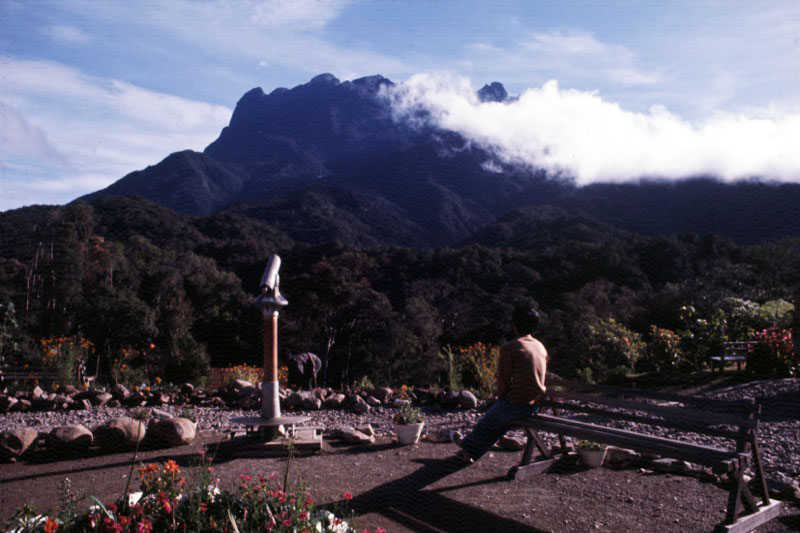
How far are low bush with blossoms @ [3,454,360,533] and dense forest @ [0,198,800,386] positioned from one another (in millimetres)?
7500

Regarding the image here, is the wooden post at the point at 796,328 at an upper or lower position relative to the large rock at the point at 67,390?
upper

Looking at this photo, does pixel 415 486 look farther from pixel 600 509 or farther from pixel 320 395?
pixel 320 395

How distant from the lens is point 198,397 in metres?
8.01

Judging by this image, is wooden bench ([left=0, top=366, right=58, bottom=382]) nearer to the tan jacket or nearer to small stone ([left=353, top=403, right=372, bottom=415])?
small stone ([left=353, top=403, right=372, bottom=415])

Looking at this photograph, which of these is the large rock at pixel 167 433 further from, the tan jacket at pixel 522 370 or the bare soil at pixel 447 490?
the tan jacket at pixel 522 370

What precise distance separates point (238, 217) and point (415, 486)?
1208 inches

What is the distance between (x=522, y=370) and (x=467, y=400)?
141 inches

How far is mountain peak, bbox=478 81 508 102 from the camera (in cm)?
10262

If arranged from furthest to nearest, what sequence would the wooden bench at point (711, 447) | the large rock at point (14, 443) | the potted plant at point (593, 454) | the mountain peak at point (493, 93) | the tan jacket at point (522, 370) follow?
1. the mountain peak at point (493, 93)
2. the large rock at point (14, 443)
3. the potted plant at point (593, 454)
4. the tan jacket at point (522, 370)
5. the wooden bench at point (711, 447)

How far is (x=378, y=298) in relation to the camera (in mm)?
18531

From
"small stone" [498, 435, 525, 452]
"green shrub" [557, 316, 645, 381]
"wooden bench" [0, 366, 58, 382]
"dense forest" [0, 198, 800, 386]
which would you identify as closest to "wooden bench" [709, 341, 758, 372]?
"dense forest" [0, 198, 800, 386]

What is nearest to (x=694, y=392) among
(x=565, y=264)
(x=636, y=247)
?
(x=565, y=264)

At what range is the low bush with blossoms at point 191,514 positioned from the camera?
8.39ft

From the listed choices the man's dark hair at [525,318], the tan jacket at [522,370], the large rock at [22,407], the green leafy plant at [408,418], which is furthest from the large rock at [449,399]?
the large rock at [22,407]
